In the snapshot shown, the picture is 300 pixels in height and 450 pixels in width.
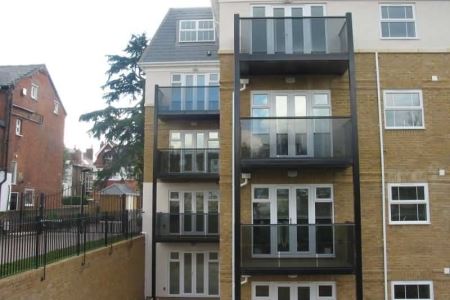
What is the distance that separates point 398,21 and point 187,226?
1032 cm

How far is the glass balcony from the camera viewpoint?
39.5ft

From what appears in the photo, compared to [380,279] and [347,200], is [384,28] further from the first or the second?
[380,279]

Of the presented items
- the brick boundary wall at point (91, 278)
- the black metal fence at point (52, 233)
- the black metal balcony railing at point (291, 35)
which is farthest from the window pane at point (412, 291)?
the black metal fence at point (52, 233)

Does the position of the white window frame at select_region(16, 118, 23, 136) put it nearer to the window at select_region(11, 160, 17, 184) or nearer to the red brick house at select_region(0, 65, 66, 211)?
the red brick house at select_region(0, 65, 66, 211)

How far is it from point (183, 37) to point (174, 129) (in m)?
4.28

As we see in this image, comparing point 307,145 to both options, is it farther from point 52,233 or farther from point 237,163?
point 52,233

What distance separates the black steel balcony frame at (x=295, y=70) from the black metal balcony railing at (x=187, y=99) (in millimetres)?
6463

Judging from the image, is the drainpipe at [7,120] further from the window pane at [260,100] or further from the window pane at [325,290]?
the window pane at [325,290]

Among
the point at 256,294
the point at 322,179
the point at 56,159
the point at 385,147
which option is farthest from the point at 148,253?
the point at 56,159

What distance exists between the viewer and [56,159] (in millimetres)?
31641

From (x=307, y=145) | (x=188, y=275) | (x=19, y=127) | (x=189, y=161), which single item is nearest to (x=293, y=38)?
(x=307, y=145)

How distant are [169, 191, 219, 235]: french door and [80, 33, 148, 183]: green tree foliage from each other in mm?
7952

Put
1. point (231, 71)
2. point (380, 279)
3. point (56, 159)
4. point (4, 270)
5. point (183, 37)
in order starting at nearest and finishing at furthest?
point (4, 270)
point (380, 279)
point (231, 71)
point (183, 37)
point (56, 159)

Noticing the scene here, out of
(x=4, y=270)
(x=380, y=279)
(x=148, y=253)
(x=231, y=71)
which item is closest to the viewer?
(x=4, y=270)
